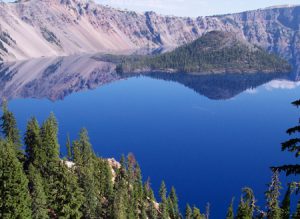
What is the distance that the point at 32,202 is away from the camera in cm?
6494

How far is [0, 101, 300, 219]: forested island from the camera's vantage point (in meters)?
58.6

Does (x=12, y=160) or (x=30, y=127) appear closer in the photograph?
(x=12, y=160)

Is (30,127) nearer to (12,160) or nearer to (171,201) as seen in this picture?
(12,160)

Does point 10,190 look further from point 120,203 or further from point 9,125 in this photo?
point 9,125

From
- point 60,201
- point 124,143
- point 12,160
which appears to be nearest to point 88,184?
point 60,201

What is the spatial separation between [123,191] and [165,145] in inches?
3690

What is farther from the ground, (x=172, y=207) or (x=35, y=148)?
(x=35, y=148)

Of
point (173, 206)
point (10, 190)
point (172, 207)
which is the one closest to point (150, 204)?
point (172, 207)

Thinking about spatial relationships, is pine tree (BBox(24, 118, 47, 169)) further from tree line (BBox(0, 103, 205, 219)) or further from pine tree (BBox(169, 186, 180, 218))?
pine tree (BBox(169, 186, 180, 218))

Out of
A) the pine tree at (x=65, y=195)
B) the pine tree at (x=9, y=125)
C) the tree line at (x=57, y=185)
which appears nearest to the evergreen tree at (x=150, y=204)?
the tree line at (x=57, y=185)

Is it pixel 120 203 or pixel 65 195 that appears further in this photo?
pixel 120 203

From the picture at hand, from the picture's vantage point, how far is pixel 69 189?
68062mm

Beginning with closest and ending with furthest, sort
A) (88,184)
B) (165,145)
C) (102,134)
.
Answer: (88,184) → (165,145) → (102,134)

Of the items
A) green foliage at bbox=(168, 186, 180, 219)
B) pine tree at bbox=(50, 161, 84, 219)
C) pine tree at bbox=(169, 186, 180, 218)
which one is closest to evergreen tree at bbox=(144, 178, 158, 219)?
green foliage at bbox=(168, 186, 180, 219)
